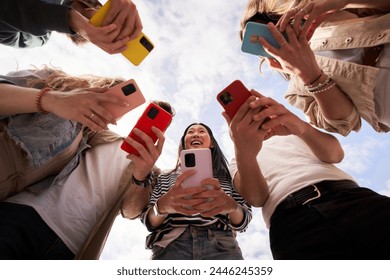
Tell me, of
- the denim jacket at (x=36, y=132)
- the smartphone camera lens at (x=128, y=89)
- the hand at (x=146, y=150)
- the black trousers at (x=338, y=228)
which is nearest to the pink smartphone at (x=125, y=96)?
the smartphone camera lens at (x=128, y=89)

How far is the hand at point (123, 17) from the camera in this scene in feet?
4.40

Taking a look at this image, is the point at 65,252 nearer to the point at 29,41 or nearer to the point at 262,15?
the point at 29,41

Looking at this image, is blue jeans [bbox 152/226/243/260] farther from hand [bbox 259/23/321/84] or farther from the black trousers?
hand [bbox 259/23/321/84]

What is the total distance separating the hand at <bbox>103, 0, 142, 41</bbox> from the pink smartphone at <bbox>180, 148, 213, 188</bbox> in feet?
2.33

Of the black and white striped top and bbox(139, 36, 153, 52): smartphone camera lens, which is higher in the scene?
bbox(139, 36, 153, 52): smartphone camera lens

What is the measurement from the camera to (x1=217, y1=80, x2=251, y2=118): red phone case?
4.34 feet

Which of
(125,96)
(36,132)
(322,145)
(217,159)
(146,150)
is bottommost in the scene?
(217,159)

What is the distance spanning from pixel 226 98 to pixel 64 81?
1.01m

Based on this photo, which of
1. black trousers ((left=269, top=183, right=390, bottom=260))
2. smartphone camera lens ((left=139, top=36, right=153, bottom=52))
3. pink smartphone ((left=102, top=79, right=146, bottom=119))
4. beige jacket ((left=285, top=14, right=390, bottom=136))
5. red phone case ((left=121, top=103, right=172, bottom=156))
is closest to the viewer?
black trousers ((left=269, top=183, right=390, bottom=260))

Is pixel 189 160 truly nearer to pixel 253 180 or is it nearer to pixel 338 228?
pixel 253 180

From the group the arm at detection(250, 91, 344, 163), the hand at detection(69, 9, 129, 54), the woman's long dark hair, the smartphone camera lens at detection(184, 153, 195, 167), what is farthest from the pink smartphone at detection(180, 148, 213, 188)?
the hand at detection(69, 9, 129, 54)

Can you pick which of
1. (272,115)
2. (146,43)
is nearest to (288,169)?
(272,115)

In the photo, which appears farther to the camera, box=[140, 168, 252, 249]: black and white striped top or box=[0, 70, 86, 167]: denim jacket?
box=[140, 168, 252, 249]: black and white striped top

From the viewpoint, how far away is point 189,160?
150 cm
